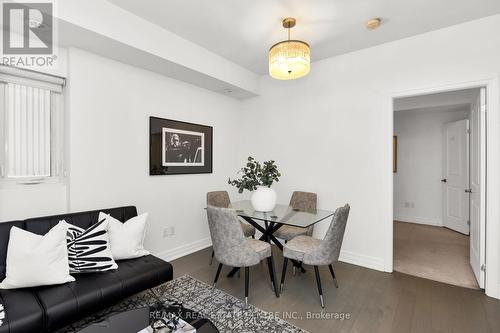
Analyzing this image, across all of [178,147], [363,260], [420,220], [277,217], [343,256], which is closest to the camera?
[277,217]

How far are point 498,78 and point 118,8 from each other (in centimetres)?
373

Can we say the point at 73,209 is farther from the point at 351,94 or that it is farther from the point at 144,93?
the point at 351,94

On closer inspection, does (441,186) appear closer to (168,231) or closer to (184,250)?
(184,250)

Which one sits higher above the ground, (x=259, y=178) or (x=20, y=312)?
(x=259, y=178)

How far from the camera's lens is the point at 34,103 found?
2.43 m

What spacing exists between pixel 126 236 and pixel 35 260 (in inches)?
26.9

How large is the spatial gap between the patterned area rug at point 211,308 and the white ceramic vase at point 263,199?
978 mm

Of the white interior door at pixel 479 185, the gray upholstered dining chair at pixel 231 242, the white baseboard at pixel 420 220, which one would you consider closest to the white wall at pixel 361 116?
the white interior door at pixel 479 185

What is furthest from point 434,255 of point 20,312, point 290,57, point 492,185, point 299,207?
point 20,312

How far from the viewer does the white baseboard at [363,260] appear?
3.08m

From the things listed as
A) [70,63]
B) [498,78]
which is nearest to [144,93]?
[70,63]

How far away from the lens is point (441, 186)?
5266 mm

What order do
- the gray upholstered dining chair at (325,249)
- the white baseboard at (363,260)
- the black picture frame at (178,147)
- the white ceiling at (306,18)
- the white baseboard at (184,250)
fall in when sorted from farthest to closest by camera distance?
the white baseboard at (184,250) < the black picture frame at (178,147) < the white baseboard at (363,260) < the white ceiling at (306,18) < the gray upholstered dining chair at (325,249)

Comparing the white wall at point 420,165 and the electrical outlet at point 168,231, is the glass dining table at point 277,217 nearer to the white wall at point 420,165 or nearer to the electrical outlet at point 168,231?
the electrical outlet at point 168,231
